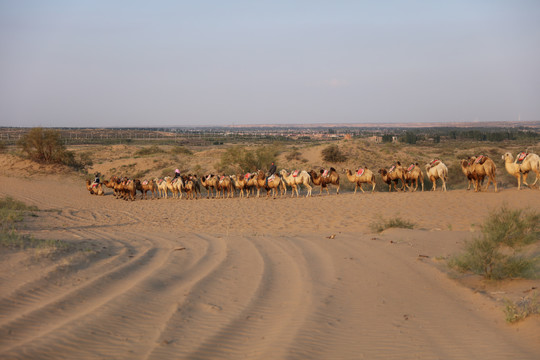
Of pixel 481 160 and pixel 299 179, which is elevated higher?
pixel 481 160

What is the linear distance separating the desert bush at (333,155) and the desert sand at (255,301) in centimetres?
2739

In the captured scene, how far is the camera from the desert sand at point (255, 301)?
4.09m

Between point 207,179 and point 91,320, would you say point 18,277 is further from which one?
point 207,179

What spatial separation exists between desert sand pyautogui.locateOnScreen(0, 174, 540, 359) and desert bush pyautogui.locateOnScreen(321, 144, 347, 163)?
1079 inches

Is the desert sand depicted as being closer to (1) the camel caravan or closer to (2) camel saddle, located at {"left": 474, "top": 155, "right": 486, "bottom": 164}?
(2) camel saddle, located at {"left": 474, "top": 155, "right": 486, "bottom": 164}

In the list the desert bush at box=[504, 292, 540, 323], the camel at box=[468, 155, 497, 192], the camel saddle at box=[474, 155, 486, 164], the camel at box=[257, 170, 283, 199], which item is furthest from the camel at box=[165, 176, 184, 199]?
the desert bush at box=[504, 292, 540, 323]

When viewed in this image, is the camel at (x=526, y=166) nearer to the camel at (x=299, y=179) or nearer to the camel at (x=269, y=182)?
the camel at (x=299, y=179)

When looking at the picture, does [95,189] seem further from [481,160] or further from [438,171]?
[481,160]

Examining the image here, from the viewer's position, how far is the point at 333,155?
37.5m

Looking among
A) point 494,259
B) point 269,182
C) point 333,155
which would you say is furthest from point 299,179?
point 333,155

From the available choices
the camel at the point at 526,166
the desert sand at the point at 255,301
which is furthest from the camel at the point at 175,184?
the camel at the point at 526,166

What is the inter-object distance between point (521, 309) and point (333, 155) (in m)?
32.8

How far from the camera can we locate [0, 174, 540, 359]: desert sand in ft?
13.4

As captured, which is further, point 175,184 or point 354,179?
point 175,184
